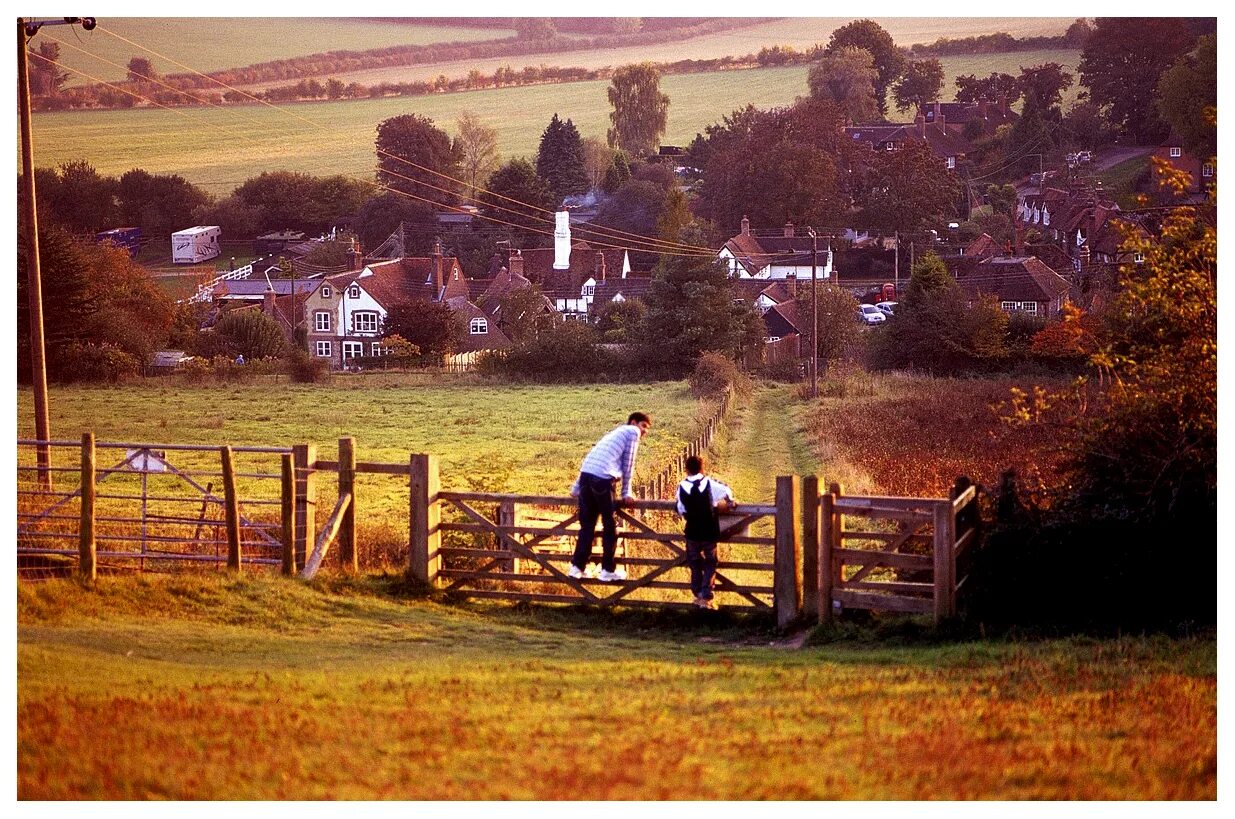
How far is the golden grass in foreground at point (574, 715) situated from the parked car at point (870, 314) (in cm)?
2339

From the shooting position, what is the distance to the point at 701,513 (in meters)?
8.20

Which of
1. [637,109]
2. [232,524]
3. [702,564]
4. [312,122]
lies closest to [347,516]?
[232,524]

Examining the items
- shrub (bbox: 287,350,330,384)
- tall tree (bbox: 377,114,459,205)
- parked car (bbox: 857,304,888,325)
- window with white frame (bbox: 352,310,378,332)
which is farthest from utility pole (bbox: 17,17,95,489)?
parked car (bbox: 857,304,888,325)

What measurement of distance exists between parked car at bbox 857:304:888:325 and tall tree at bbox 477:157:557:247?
7.74 m

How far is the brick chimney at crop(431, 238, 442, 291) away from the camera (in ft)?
89.4

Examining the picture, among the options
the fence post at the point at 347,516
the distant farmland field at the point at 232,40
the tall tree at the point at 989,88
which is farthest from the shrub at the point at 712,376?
the fence post at the point at 347,516

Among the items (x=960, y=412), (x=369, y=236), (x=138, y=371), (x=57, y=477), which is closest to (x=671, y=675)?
(x=57, y=477)

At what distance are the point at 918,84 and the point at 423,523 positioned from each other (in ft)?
44.0

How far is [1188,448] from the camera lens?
26.2ft

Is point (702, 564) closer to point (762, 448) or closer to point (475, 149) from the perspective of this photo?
point (762, 448)

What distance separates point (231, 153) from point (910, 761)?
15.2 m

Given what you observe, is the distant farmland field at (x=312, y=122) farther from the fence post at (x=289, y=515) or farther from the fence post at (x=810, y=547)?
the fence post at (x=810, y=547)

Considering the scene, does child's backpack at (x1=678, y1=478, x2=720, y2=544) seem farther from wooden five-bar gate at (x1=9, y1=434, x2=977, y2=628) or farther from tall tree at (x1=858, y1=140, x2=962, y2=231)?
tall tree at (x1=858, y1=140, x2=962, y2=231)

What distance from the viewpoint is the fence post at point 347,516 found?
350 inches
